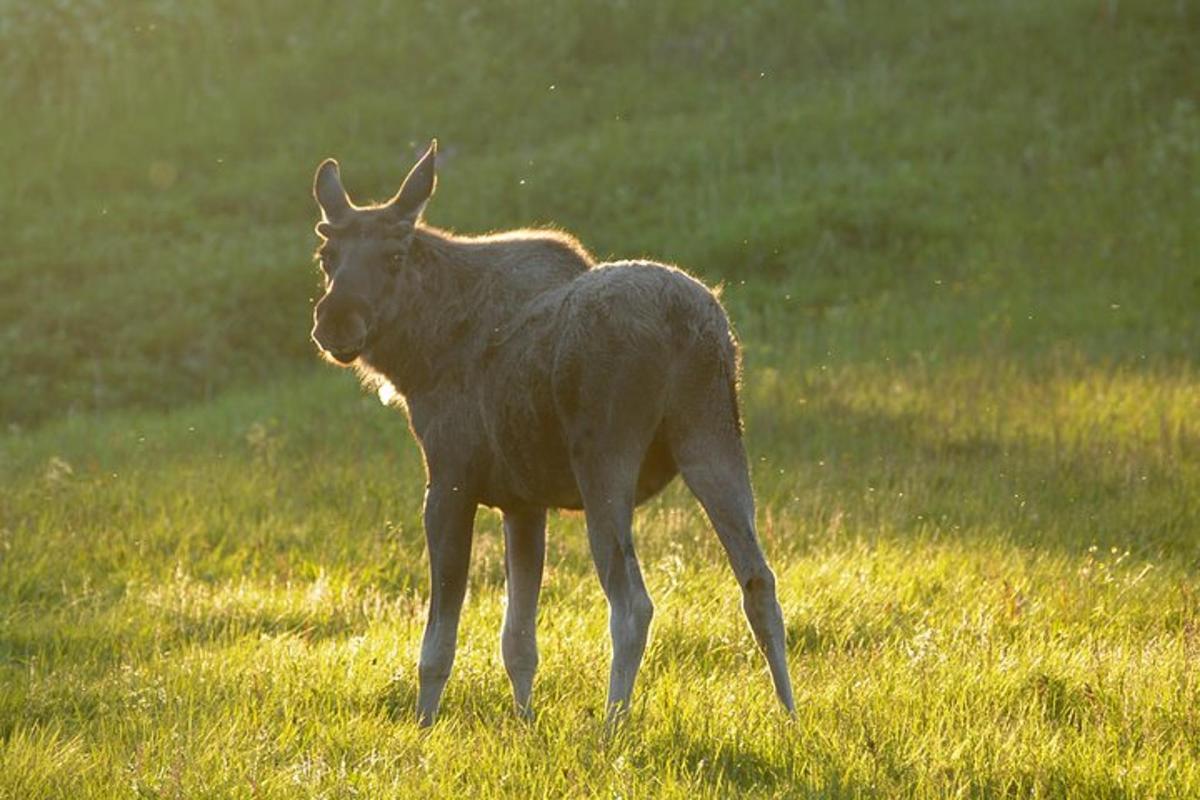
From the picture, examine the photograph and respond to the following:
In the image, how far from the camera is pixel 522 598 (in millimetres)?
6934

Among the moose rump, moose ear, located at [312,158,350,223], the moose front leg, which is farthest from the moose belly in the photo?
moose ear, located at [312,158,350,223]

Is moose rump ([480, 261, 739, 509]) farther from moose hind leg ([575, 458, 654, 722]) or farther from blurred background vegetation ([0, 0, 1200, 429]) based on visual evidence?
blurred background vegetation ([0, 0, 1200, 429])

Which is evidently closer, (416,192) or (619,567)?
(619,567)

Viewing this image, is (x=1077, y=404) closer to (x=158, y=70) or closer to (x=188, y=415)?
(x=188, y=415)

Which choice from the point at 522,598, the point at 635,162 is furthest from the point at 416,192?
the point at 635,162

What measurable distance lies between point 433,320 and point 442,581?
106cm

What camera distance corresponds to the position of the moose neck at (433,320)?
6836 mm

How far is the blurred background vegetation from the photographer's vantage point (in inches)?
714

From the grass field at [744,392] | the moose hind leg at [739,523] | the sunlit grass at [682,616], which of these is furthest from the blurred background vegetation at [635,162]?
the moose hind leg at [739,523]

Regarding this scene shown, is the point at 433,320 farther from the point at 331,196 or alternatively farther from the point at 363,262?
the point at 331,196

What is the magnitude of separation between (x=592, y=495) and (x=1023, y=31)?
2210 cm

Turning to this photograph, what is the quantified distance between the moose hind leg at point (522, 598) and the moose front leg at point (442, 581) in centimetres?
24

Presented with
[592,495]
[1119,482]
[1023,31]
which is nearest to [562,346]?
[592,495]

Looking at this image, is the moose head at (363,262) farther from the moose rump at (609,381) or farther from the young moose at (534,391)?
the moose rump at (609,381)
